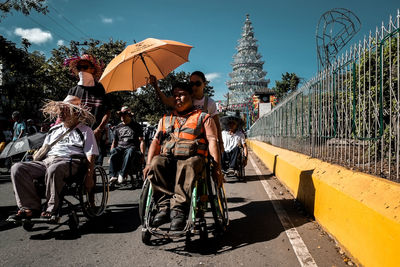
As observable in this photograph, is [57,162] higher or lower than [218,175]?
higher

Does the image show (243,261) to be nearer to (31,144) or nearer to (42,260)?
(42,260)

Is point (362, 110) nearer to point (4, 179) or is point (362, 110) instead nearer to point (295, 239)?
point (295, 239)

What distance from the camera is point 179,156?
3.31 meters

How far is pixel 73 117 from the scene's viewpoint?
12.8 ft

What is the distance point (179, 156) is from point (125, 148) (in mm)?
3747

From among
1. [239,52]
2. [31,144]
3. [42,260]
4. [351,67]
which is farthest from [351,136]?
[239,52]

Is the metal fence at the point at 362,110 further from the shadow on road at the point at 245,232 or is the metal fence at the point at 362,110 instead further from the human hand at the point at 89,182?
the human hand at the point at 89,182

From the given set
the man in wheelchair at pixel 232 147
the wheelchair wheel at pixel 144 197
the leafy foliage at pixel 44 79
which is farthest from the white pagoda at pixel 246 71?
the wheelchair wheel at pixel 144 197

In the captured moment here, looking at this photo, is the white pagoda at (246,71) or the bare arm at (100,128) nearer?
the bare arm at (100,128)

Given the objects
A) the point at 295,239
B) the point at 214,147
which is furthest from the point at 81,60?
the point at 295,239

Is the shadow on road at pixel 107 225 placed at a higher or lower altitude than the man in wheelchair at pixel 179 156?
lower

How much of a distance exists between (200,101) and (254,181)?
3882mm

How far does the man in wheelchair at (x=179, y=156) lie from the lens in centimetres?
315

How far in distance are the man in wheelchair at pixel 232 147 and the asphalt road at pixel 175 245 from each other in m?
3.19
